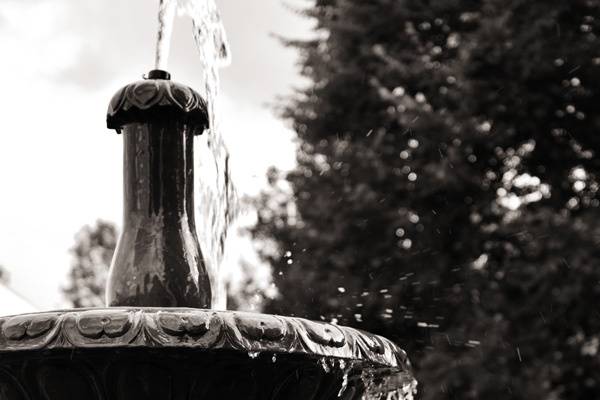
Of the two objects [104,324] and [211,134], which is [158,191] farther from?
[211,134]

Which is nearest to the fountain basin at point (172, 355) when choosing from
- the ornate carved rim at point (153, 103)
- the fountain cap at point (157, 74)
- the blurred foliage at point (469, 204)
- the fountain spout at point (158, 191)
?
the fountain spout at point (158, 191)

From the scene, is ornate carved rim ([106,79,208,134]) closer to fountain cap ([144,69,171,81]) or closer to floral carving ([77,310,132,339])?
fountain cap ([144,69,171,81])

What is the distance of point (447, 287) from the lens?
11875mm

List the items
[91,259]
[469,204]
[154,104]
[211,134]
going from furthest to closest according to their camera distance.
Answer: [91,259], [469,204], [211,134], [154,104]

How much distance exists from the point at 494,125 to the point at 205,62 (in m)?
9.10

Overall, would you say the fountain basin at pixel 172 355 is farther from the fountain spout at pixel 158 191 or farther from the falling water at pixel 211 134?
the falling water at pixel 211 134

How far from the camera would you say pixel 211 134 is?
10.5ft

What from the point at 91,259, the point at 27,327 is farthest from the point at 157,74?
the point at 91,259

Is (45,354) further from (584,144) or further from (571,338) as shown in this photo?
(584,144)

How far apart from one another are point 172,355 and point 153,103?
71 cm

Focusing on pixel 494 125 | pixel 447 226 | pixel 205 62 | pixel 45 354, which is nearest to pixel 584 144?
pixel 494 125

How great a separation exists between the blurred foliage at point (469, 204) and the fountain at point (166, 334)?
29.0 ft

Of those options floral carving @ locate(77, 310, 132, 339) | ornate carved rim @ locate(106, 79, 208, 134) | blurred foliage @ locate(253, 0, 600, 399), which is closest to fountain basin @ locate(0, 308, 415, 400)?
floral carving @ locate(77, 310, 132, 339)

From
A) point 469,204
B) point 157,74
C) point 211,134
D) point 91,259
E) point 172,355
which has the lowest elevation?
point 91,259
